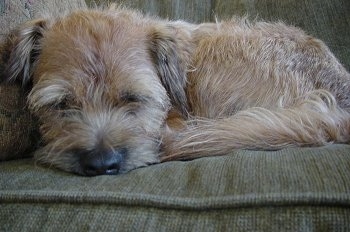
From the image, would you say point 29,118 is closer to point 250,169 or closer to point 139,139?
point 139,139

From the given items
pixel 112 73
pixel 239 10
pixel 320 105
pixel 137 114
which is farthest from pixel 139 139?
pixel 239 10

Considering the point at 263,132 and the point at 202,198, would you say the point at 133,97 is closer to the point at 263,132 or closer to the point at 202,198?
the point at 263,132

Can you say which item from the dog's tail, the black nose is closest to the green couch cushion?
the black nose

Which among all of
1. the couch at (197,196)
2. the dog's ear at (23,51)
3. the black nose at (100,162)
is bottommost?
the black nose at (100,162)

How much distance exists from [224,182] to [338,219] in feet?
0.94

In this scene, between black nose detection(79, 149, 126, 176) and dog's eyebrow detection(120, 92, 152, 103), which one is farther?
dog's eyebrow detection(120, 92, 152, 103)

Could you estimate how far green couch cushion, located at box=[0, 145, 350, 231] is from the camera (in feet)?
3.41

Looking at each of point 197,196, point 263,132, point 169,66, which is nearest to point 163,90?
point 169,66

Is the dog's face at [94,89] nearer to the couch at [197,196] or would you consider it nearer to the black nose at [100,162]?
the black nose at [100,162]

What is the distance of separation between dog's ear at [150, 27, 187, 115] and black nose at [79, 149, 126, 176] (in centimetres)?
51

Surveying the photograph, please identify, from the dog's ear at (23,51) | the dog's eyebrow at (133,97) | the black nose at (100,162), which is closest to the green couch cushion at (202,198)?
the black nose at (100,162)

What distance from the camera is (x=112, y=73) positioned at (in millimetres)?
1651

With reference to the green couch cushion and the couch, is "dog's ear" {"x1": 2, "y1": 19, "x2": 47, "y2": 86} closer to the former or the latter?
the couch

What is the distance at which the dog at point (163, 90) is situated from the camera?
61.2 inches
